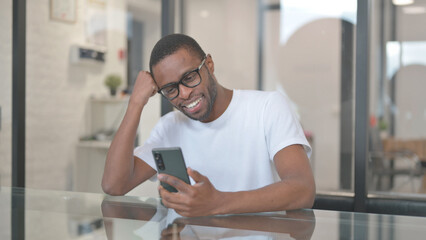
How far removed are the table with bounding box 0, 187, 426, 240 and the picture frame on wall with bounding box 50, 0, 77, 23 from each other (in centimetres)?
265

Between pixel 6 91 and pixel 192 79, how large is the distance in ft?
5.37

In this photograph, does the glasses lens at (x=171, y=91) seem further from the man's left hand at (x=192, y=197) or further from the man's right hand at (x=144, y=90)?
the man's left hand at (x=192, y=197)

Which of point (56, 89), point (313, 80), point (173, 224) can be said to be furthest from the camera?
point (313, 80)

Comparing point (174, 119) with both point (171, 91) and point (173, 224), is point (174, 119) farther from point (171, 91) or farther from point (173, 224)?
point (173, 224)

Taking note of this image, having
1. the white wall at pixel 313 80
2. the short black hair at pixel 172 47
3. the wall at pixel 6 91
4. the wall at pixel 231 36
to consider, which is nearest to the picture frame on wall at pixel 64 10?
the wall at pixel 6 91

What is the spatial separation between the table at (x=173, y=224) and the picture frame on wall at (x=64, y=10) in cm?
265

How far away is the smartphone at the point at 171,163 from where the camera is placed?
4.43 feet

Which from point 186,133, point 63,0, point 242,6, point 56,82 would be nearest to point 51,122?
point 56,82

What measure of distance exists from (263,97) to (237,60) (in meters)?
3.72

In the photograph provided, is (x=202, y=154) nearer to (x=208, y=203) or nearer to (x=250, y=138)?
(x=250, y=138)

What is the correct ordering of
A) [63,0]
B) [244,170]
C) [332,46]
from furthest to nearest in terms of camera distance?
[332,46], [63,0], [244,170]

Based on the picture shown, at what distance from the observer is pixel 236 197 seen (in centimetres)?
132

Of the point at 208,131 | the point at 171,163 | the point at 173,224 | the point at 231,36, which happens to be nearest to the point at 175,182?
the point at 171,163

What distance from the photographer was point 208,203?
4.16 ft
